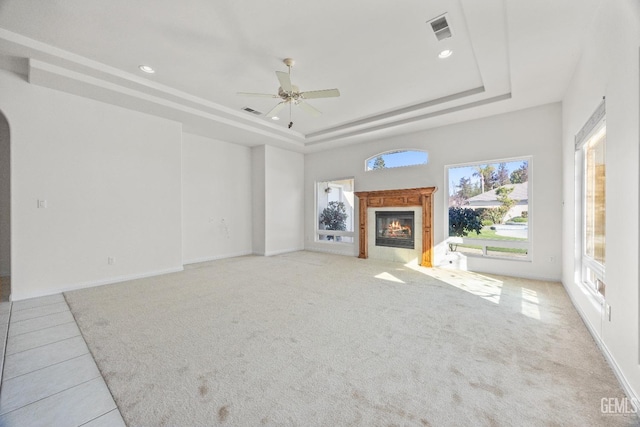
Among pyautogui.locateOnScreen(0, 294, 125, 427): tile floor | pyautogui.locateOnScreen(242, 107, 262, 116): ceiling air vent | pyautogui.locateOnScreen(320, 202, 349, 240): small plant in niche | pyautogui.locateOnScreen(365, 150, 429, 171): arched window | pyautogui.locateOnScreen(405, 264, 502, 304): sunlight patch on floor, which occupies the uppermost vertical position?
pyautogui.locateOnScreen(242, 107, 262, 116): ceiling air vent

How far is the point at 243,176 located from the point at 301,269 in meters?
3.40

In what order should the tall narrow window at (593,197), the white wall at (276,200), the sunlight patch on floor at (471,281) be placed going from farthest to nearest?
the white wall at (276,200)
the sunlight patch on floor at (471,281)
the tall narrow window at (593,197)

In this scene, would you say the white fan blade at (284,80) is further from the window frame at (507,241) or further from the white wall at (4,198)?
the white wall at (4,198)

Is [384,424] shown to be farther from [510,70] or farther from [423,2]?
[510,70]

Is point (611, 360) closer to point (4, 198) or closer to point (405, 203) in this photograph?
point (405, 203)

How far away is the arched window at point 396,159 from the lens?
237 inches

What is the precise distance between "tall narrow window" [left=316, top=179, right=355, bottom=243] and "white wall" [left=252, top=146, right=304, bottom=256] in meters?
0.71

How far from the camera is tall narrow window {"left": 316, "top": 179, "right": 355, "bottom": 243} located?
24.4ft

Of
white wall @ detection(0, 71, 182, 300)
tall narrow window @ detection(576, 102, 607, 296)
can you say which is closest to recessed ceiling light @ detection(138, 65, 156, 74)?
white wall @ detection(0, 71, 182, 300)

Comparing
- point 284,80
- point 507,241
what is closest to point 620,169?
point 284,80

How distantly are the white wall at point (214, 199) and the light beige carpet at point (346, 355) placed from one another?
234 cm

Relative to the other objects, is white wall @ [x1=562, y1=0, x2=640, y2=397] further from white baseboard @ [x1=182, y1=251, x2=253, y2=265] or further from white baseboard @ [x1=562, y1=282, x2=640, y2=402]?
white baseboard @ [x1=182, y1=251, x2=253, y2=265]

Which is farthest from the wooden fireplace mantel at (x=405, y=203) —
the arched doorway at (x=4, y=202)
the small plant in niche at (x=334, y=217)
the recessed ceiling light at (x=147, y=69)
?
the arched doorway at (x=4, y=202)

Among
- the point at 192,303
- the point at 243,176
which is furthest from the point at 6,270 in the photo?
the point at 243,176
